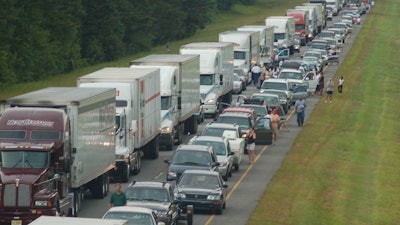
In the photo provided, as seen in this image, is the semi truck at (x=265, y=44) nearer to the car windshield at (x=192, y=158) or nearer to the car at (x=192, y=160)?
the car at (x=192, y=160)

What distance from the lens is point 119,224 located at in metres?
27.8

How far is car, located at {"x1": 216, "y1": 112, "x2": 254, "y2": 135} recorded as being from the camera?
5975cm

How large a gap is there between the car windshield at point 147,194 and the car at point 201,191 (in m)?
2.97

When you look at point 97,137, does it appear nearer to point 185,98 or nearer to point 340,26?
point 185,98

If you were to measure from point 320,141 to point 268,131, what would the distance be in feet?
13.9

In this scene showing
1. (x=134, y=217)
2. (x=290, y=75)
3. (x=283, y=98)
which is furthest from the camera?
(x=290, y=75)

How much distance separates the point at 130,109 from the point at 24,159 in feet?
38.3

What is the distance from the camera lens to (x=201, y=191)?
4172 centimetres

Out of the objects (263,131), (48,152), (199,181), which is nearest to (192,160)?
(199,181)

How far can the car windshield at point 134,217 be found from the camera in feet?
110

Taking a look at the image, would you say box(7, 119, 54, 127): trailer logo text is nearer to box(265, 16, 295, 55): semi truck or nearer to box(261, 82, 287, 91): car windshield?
box(261, 82, 287, 91): car windshield

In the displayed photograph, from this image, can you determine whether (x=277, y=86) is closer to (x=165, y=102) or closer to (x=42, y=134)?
(x=165, y=102)

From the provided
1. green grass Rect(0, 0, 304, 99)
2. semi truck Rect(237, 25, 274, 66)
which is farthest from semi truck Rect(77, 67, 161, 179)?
semi truck Rect(237, 25, 274, 66)

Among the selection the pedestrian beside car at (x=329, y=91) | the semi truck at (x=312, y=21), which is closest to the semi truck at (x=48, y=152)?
the pedestrian beside car at (x=329, y=91)
